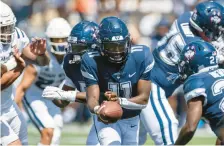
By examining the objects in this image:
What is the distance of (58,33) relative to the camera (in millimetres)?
8695

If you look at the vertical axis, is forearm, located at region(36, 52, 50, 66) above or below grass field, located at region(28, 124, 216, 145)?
above

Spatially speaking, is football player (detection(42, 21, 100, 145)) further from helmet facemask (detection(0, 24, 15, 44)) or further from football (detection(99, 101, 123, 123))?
football (detection(99, 101, 123, 123))

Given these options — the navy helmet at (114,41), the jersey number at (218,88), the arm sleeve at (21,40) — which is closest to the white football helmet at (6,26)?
the arm sleeve at (21,40)

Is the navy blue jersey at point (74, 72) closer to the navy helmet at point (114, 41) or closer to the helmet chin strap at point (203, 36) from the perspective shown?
the navy helmet at point (114, 41)

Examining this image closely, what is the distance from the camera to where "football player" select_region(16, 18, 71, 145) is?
840 centimetres

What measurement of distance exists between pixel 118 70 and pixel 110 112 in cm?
52

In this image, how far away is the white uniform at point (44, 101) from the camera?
8492 millimetres

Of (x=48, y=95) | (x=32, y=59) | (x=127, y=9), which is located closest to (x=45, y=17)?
(x=127, y=9)

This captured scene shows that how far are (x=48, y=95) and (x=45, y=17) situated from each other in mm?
7426

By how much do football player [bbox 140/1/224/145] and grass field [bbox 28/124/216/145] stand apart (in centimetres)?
265

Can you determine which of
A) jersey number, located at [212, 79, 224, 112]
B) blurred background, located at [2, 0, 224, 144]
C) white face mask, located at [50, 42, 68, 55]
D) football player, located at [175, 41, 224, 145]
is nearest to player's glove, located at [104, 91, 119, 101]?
football player, located at [175, 41, 224, 145]

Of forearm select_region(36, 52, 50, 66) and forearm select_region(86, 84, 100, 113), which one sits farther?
forearm select_region(36, 52, 50, 66)

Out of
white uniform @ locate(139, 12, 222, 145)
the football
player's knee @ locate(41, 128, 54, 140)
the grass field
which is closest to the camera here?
the football

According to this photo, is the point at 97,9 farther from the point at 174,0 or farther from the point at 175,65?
the point at 175,65
